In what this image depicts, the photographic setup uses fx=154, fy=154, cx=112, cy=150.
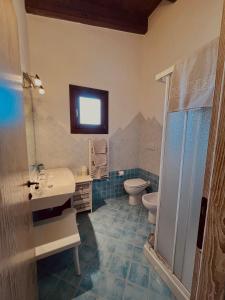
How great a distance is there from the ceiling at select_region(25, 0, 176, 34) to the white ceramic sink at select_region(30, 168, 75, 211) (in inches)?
92.4

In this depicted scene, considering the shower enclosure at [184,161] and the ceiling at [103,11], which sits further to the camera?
the ceiling at [103,11]

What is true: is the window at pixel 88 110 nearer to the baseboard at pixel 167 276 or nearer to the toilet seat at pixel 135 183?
the toilet seat at pixel 135 183

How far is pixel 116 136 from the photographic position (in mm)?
2918

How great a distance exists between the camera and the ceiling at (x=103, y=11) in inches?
87.6

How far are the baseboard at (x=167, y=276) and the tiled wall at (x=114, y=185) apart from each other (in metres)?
1.20

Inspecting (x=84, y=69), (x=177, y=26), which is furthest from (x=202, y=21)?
(x=84, y=69)

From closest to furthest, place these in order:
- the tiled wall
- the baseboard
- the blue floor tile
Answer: the baseboard
the blue floor tile
the tiled wall

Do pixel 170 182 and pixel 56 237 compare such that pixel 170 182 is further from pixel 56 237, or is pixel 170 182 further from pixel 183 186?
pixel 56 237

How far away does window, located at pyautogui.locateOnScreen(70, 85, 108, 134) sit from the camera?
2.56 m

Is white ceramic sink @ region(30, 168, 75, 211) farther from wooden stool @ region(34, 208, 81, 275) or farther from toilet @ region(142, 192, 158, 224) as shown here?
toilet @ region(142, 192, 158, 224)

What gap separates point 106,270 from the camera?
1518 millimetres

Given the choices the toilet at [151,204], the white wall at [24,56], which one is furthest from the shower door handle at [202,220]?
the white wall at [24,56]

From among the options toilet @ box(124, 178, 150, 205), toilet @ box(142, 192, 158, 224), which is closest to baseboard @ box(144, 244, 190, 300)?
toilet @ box(142, 192, 158, 224)

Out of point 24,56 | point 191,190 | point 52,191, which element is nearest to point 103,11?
point 24,56
